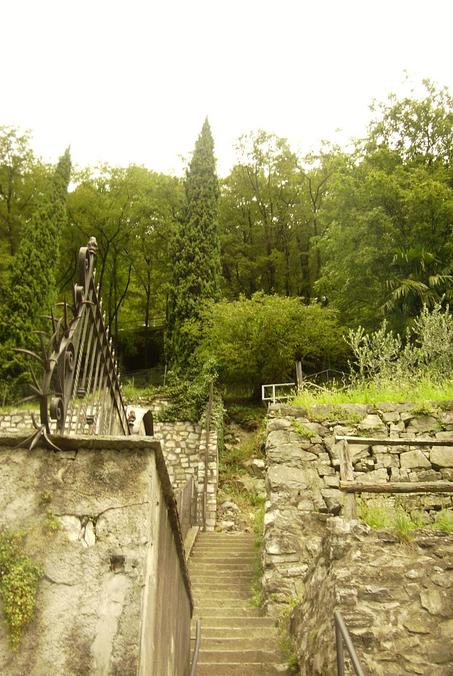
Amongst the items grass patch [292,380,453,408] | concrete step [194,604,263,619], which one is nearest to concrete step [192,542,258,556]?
concrete step [194,604,263,619]

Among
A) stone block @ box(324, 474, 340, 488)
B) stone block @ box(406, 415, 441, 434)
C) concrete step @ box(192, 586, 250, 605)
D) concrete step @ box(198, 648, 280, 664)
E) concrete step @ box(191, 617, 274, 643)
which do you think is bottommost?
concrete step @ box(192, 586, 250, 605)

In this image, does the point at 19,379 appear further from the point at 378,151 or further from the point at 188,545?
the point at 378,151

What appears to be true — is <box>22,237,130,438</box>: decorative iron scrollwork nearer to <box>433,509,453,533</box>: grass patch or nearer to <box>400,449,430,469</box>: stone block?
<box>433,509,453,533</box>: grass patch

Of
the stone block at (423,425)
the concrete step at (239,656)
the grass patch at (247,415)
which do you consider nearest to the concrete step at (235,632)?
the concrete step at (239,656)

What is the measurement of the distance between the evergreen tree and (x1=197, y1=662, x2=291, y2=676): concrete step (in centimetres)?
1430

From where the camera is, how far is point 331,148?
24203 millimetres

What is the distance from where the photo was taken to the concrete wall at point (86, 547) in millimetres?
1445

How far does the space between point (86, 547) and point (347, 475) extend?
4.36m

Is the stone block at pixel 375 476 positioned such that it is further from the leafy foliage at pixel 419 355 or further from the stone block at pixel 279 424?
the leafy foliage at pixel 419 355

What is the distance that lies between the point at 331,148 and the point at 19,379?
56.4 ft

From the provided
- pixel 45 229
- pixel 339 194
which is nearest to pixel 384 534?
pixel 339 194

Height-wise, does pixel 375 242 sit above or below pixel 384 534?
above

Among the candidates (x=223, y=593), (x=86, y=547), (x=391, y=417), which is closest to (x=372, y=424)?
(x=391, y=417)

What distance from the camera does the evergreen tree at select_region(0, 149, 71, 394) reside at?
18609mm
